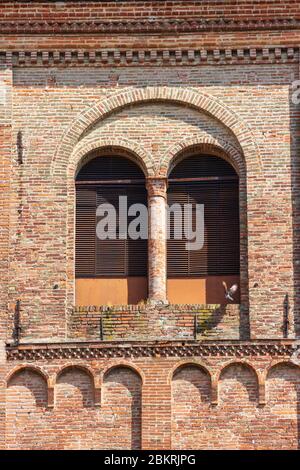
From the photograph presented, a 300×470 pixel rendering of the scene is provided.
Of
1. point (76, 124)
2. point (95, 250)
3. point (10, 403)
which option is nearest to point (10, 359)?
point (10, 403)

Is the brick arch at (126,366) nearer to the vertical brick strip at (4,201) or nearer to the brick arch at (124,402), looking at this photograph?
the brick arch at (124,402)

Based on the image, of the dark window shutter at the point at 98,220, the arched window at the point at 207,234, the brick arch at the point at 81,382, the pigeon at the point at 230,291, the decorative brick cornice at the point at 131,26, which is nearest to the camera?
the brick arch at the point at 81,382

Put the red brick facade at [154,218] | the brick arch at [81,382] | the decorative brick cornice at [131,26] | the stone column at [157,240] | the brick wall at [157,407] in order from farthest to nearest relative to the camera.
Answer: the decorative brick cornice at [131,26]
the stone column at [157,240]
the brick arch at [81,382]
the red brick facade at [154,218]
the brick wall at [157,407]

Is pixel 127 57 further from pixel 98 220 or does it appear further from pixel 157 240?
pixel 157 240

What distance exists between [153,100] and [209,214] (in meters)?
2.15

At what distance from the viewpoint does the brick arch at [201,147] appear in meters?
28.1

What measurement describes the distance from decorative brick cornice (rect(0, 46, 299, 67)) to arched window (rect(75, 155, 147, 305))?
1.66 metres

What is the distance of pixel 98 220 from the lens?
92.5 feet

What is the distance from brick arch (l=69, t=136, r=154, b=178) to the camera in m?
28.1

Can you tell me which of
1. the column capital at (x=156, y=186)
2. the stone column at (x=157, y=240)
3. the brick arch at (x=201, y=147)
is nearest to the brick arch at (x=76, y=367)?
the stone column at (x=157, y=240)

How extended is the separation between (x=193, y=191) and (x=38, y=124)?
9.33 feet

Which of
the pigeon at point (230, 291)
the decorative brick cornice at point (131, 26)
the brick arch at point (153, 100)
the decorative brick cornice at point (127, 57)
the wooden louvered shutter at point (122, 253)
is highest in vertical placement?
the decorative brick cornice at point (131, 26)

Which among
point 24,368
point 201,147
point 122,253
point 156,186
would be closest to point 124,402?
point 24,368

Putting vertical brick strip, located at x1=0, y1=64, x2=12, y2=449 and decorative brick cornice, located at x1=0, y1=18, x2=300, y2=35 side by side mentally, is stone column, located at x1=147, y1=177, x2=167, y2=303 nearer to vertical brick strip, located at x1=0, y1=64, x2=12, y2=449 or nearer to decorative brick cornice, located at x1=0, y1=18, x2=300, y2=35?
vertical brick strip, located at x1=0, y1=64, x2=12, y2=449
